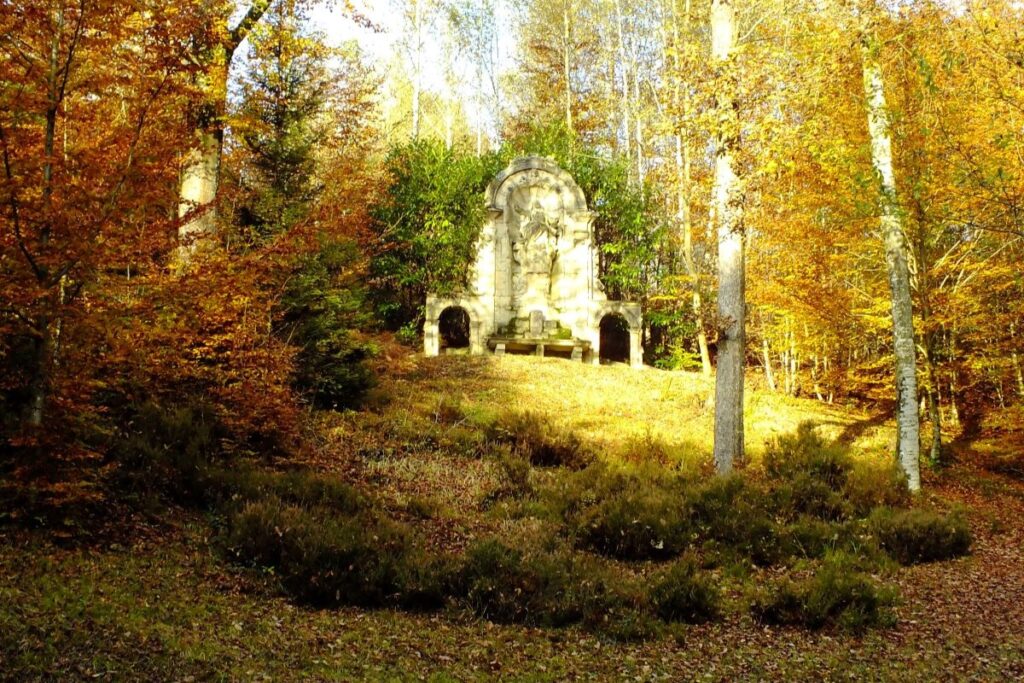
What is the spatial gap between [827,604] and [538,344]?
15945mm

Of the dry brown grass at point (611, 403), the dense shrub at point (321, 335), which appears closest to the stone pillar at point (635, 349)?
the dry brown grass at point (611, 403)

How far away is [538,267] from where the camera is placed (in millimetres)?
22953

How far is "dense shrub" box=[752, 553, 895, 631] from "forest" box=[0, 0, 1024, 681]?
0.03 metres

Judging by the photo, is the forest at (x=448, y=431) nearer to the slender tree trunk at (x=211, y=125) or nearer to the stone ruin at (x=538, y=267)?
the slender tree trunk at (x=211, y=125)

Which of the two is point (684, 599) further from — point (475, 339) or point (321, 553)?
point (475, 339)

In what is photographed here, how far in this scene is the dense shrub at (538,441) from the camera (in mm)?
10148

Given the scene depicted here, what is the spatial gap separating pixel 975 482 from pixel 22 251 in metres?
13.5

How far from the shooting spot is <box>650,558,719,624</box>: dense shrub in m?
5.74

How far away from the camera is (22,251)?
515cm

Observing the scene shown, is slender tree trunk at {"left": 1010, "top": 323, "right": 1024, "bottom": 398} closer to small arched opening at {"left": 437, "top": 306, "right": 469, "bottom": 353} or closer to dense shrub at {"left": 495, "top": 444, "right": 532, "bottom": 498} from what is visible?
dense shrub at {"left": 495, "top": 444, "right": 532, "bottom": 498}

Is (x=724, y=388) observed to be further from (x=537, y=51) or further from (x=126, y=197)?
(x=537, y=51)

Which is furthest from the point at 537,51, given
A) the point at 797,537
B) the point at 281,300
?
the point at 797,537

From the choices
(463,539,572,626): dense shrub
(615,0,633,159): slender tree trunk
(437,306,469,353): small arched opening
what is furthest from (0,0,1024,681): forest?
(615,0,633,159): slender tree trunk

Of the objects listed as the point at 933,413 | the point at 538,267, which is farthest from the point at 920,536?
the point at 538,267
